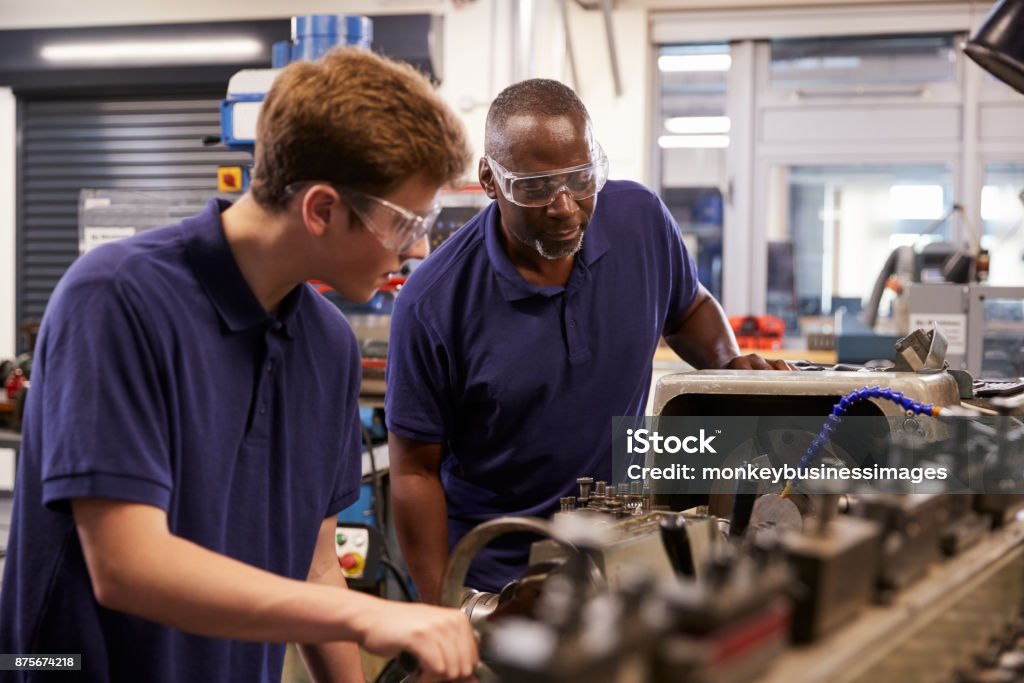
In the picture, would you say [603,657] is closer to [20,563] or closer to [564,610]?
[564,610]

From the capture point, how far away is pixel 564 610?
0.54 metres

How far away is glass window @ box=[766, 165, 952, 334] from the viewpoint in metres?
5.23

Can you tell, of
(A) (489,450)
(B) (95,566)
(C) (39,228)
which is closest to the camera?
(B) (95,566)

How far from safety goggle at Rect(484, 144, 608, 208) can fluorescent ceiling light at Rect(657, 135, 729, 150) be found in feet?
13.1

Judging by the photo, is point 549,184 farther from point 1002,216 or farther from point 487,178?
point 1002,216

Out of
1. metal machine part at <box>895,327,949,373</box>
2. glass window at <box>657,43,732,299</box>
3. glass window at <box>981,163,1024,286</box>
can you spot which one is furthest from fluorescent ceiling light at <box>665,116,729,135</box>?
metal machine part at <box>895,327,949,373</box>

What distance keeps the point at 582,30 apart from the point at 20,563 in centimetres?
441

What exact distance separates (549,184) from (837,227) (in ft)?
14.1

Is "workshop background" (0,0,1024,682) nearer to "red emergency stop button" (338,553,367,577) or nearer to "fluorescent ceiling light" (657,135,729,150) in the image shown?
"fluorescent ceiling light" (657,135,729,150)

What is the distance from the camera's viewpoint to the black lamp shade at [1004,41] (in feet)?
4.60

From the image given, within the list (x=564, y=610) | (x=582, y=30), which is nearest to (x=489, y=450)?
(x=564, y=610)

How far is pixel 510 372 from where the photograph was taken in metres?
1.54

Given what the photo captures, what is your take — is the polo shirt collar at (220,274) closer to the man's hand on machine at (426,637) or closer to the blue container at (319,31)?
the man's hand on machine at (426,637)

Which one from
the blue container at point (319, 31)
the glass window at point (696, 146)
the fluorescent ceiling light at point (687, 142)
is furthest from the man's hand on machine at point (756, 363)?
the fluorescent ceiling light at point (687, 142)
